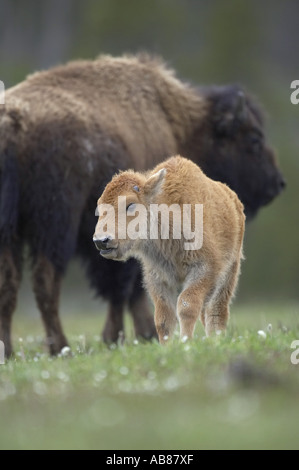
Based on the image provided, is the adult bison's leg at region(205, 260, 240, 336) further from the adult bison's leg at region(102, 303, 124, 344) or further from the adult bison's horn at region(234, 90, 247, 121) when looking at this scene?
the adult bison's horn at region(234, 90, 247, 121)

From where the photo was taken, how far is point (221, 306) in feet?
24.4

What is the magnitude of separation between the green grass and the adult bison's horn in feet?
21.5

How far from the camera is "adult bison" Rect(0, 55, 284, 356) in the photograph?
980cm

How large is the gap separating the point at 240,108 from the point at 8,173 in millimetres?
4346

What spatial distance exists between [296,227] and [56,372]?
893 inches

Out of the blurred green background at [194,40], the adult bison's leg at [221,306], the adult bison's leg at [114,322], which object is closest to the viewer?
the adult bison's leg at [221,306]

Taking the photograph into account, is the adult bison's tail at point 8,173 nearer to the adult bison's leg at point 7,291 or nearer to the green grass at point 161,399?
the adult bison's leg at point 7,291

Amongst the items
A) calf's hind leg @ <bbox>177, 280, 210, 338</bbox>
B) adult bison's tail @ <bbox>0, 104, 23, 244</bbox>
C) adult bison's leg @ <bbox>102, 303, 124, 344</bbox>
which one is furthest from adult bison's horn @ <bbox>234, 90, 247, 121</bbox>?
calf's hind leg @ <bbox>177, 280, 210, 338</bbox>

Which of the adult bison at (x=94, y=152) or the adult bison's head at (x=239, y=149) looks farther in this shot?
the adult bison's head at (x=239, y=149)

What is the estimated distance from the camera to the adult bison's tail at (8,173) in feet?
31.8

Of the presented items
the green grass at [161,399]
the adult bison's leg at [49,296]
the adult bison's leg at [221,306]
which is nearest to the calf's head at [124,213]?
the green grass at [161,399]

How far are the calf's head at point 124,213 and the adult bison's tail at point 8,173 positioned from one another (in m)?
3.01

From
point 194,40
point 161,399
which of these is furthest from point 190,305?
point 194,40
